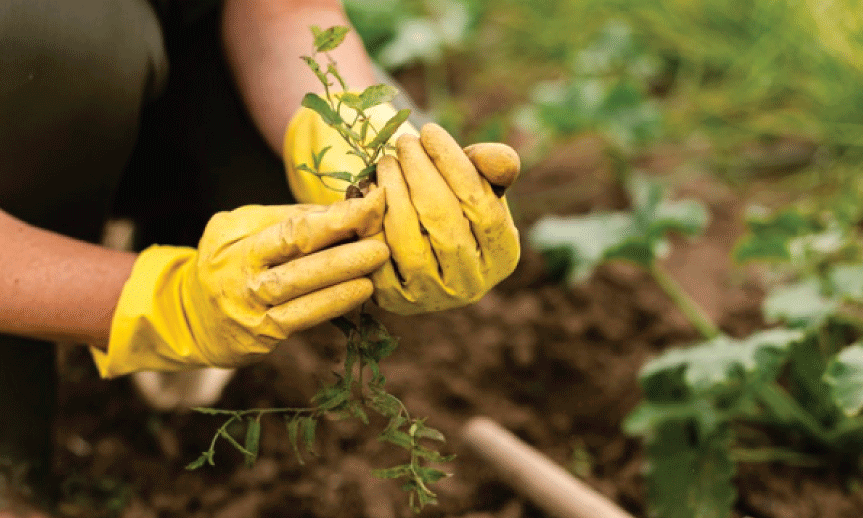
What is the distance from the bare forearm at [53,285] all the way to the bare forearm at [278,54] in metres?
0.41

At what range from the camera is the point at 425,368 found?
5.35 feet

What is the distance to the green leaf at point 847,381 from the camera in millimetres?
1072

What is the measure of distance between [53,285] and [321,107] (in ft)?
1.26

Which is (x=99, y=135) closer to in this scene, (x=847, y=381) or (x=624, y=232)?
(x=624, y=232)

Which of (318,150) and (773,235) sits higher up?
(318,150)

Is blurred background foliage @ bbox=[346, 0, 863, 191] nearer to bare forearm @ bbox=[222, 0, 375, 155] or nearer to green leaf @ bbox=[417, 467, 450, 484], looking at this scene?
bare forearm @ bbox=[222, 0, 375, 155]

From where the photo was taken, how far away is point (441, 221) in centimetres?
90

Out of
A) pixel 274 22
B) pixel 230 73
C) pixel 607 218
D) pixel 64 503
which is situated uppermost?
pixel 274 22

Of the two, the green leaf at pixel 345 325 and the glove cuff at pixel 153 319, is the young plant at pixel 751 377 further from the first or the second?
the glove cuff at pixel 153 319

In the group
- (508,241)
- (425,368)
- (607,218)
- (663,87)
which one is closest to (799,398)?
(607,218)

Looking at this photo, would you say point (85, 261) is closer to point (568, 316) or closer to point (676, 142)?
point (568, 316)

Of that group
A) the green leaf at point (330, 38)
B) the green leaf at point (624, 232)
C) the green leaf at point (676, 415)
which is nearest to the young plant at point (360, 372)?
the green leaf at point (330, 38)

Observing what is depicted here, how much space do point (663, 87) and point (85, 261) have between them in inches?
79.3

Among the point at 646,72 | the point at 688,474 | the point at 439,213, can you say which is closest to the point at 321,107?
the point at 439,213
